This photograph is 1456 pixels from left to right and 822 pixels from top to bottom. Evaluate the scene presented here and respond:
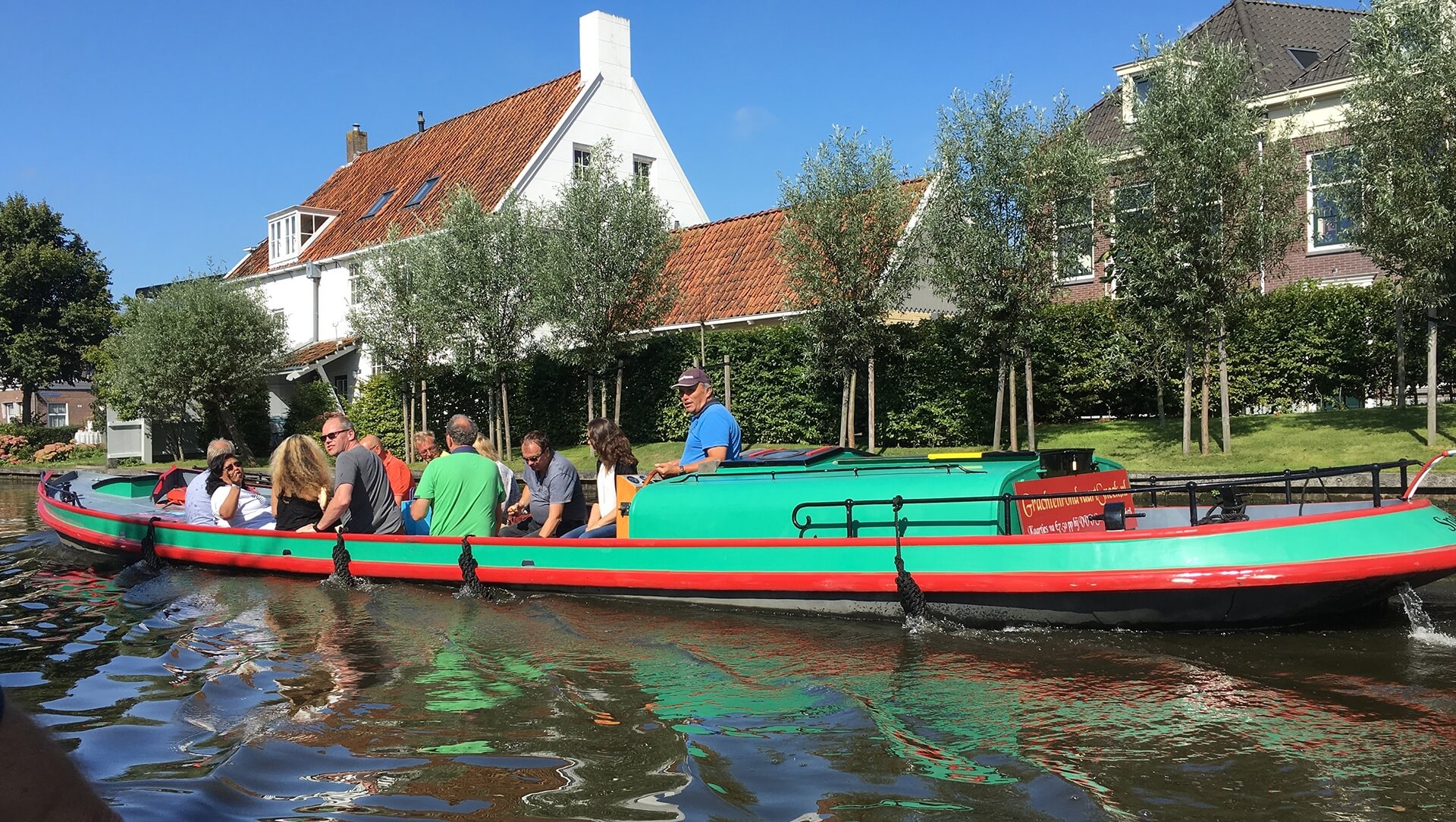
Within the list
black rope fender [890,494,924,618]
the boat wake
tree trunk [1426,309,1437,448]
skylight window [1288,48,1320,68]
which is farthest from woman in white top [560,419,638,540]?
skylight window [1288,48,1320,68]

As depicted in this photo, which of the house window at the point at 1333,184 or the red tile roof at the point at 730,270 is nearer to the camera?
the house window at the point at 1333,184

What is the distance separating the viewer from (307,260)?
128 feet

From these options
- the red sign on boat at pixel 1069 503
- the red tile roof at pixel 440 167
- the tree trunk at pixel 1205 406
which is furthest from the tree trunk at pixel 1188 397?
the red tile roof at pixel 440 167

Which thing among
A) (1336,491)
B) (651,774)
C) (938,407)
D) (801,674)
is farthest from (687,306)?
(651,774)

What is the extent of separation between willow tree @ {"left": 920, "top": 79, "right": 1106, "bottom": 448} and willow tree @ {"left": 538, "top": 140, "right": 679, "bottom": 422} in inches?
287

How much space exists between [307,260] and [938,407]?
83.0ft

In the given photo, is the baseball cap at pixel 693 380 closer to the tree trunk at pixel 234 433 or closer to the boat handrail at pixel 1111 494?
the boat handrail at pixel 1111 494

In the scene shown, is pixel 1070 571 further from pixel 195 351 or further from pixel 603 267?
pixel 195 351

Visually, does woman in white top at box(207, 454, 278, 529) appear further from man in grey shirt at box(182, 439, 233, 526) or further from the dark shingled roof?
→ the dark shingled roof

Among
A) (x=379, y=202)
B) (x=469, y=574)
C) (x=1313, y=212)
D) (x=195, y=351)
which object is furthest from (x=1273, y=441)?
(x=379, y=202)

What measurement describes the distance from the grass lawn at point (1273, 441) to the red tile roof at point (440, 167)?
1497 centimetres

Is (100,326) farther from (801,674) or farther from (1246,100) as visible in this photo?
(801,674)

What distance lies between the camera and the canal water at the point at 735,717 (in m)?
4.95

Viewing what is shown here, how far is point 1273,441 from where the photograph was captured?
61.5 ft
